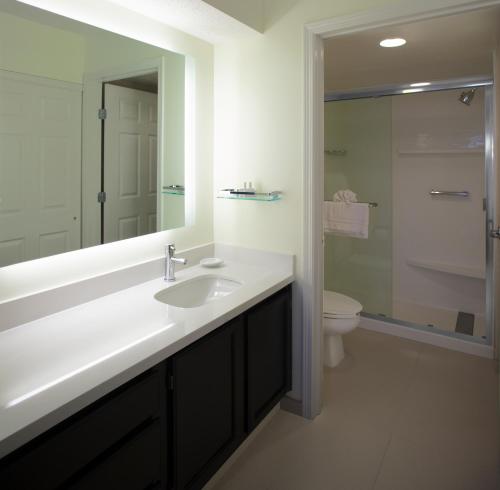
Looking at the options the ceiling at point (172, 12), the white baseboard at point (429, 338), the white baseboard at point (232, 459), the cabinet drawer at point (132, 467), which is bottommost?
the white baseboard at point (232, 459)

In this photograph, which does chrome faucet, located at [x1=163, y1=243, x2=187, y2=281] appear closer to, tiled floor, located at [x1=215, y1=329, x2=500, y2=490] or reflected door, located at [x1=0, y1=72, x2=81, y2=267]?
reflected door, located at [x1=0, y1=72, x2=81, y2=267]

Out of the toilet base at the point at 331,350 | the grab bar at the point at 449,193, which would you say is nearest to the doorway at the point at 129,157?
the toilet base at the point at 331,350

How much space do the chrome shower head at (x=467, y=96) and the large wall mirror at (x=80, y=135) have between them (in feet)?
7.24

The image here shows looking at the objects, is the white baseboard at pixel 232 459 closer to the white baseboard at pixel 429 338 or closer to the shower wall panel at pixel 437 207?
the white baseboard at pixel 429 338

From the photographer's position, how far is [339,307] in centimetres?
287

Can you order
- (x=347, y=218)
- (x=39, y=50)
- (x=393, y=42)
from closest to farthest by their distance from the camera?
1. (x=39, y=50)
2. (x=393, y=42)
3. (x=347, y=218)

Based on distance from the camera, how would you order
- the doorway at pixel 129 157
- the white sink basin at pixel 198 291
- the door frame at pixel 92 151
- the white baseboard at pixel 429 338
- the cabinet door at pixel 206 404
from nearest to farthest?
the cabinet door at pixel 206 404 < the door frame at pixel 92 151 < the doorway at pixel 129 157 < the white sink basin at pixel 198 291 < the white baseboard at pixel 429 338

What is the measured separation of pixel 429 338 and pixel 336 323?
3.12 ft

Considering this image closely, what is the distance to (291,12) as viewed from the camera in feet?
6.80

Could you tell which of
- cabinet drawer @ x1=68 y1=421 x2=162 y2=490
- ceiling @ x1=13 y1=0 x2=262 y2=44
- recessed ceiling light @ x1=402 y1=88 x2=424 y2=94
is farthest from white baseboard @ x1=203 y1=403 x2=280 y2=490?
recessed ceiling light @ x1=402 y1=88 x2=424 y2=94

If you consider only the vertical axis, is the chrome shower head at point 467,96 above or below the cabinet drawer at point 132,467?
above

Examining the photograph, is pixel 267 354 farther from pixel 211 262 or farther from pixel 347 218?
pixel 347 218

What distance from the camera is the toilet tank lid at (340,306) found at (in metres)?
2.81

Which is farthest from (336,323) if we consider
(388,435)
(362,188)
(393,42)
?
(393,42)
